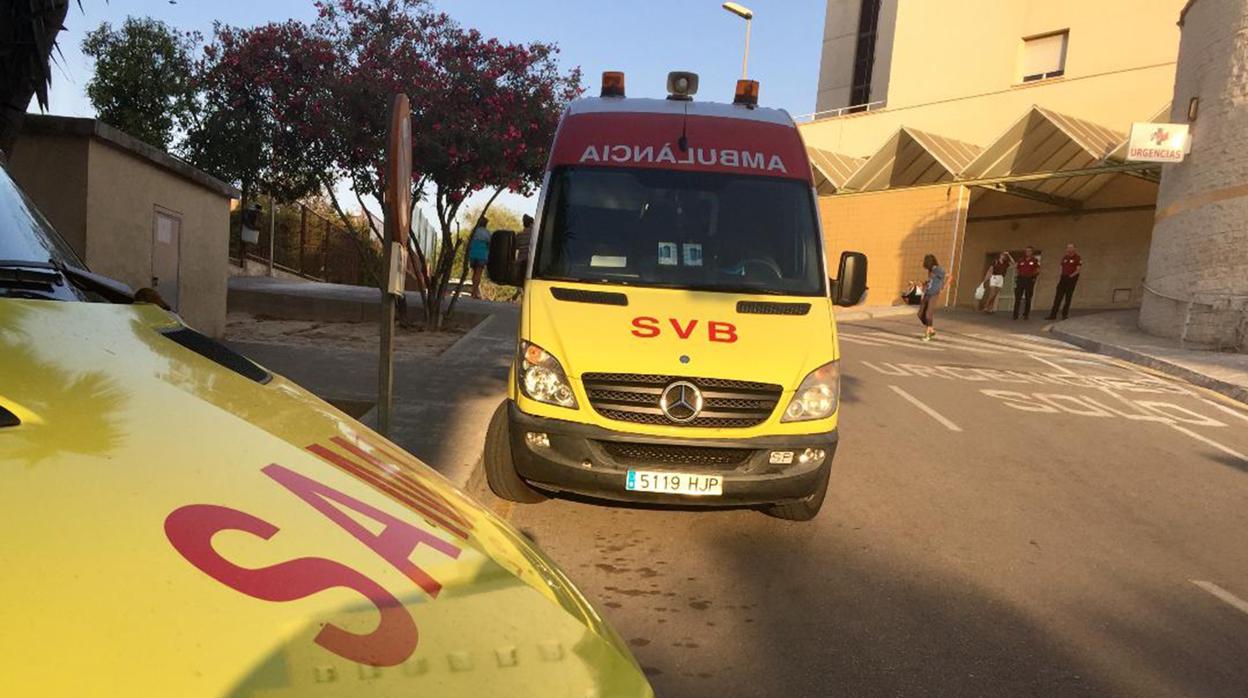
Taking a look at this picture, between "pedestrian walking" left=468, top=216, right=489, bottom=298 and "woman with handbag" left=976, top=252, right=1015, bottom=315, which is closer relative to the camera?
"pedestrian walking" left=468, top=216, right=489, bottom=298

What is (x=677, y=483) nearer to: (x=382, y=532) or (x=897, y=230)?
(x=382, y=532)

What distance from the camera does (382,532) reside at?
1.42 m

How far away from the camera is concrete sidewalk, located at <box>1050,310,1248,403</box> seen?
37.7 feet

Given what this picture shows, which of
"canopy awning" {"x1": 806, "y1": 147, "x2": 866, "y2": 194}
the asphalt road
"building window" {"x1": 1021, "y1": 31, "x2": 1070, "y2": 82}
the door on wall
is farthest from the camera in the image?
"canopy awning" {"x1": 806, "y1": 147, "x2": 866, "y2": 194}

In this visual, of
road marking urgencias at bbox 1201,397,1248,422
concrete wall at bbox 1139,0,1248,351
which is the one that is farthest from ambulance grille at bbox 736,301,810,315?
concrete wall at bbox 1139,0,1248,351

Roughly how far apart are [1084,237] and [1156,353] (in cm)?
1263

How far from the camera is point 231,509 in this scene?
4.18ft

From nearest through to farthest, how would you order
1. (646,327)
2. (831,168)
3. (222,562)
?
(222,562), (646,327), (831,168)

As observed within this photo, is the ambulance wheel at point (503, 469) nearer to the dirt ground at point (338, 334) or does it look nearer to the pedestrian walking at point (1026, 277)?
the dirt ground at point (338, 334)

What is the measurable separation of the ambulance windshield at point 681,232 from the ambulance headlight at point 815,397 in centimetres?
69

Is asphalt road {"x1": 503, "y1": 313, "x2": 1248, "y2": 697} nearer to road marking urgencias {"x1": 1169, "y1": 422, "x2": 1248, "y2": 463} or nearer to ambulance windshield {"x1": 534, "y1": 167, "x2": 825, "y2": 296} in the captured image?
road marking urgencias {"x1": 1169, "y1": 422, "x2": 1248, "y2": 463}

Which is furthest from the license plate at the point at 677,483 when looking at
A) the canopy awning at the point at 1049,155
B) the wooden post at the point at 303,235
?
the canopy awning at the point at 1049,155

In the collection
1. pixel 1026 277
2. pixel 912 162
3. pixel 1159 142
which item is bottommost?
pixel 1026 277

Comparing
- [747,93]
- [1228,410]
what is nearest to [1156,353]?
[1228,410]
